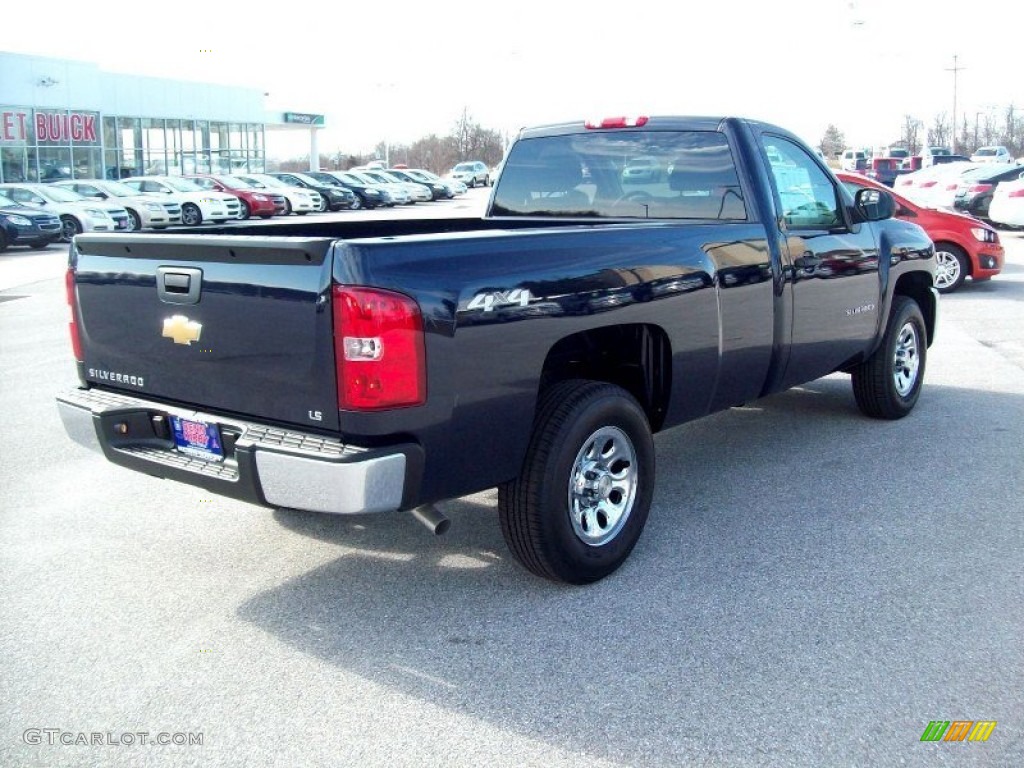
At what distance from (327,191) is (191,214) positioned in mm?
9406

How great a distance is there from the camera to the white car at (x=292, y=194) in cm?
3641

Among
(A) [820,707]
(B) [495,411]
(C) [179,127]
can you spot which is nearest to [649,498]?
(B) [495,411]

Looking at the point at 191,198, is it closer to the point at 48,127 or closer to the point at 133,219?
the point at 133,219

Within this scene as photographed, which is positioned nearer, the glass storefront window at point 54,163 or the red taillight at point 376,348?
the red taillight at point 376,348

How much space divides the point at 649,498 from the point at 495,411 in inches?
44.5

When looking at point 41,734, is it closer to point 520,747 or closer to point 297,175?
point 520,747

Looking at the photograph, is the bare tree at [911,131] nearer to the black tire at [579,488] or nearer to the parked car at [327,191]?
the parked car at [327,191]

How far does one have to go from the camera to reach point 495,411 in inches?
159

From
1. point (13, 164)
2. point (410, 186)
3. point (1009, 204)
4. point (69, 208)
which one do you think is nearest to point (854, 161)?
point (410, 186)

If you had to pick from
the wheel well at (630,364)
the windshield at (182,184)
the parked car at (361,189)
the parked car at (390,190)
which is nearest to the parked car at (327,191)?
the parked car at (361,189)

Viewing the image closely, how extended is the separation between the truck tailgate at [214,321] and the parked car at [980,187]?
23.7m

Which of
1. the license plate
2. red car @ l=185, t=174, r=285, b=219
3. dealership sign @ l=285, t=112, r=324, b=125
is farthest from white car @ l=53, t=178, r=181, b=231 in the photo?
dealership sign @ l=285, t=112, r=324, b=125

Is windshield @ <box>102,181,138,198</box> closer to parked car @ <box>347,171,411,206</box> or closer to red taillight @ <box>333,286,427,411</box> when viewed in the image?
parked car @ <box>347,171,411,206</box>

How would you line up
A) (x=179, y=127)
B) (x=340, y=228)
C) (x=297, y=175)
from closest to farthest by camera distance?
(x=340, y=228), (x=297, y=175), (x=179, y=127)
